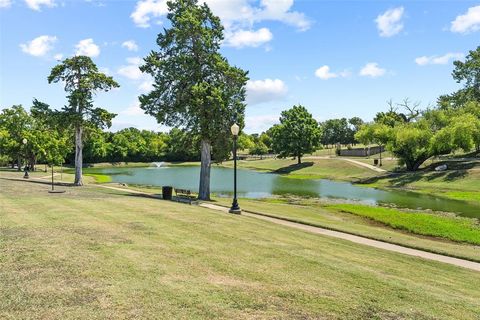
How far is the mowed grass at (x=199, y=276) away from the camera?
677 centimetres

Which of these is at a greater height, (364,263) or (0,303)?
(0,303)

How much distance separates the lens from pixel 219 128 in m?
31.8

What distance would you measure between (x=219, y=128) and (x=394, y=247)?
1804cm

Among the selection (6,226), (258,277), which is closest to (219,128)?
(6,226)

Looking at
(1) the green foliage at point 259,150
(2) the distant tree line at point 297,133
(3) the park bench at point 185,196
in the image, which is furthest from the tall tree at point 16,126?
(1) the green foliage at point 259,150

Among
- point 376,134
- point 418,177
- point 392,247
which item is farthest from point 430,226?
point 376,134

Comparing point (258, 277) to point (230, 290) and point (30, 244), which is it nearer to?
point (230, 290)

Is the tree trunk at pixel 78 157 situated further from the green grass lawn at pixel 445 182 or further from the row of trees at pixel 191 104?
the green grass lawn at pixel 445 182

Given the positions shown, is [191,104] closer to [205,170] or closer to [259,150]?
[205,170]

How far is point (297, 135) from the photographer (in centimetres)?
9069

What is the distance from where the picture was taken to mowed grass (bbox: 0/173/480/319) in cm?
677

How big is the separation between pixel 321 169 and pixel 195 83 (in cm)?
5405

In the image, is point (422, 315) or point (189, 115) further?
point (189, 115)

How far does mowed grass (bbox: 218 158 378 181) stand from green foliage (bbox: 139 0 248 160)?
40377 millimetres
